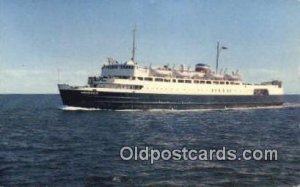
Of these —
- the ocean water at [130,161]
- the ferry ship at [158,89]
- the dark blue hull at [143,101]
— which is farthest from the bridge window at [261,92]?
the ocean water at [130,161]

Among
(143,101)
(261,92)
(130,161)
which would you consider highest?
(261,92)

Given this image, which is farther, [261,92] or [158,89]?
[261,92]

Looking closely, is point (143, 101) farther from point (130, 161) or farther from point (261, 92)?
point (130, 161)

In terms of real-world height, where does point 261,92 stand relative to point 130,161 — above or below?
above

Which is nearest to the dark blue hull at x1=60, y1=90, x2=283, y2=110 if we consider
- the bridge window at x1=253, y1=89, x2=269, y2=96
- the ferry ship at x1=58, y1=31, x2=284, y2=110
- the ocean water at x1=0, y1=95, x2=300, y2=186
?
the ferry ship at x1=58, y1=31, x2=284, y2=110

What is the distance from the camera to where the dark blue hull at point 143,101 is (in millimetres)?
52469

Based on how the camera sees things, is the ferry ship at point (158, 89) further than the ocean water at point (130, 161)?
Yes

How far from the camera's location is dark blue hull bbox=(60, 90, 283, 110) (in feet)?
172

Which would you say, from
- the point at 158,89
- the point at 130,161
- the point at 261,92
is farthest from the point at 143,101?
the point at 130,161

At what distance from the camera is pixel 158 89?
58.2m

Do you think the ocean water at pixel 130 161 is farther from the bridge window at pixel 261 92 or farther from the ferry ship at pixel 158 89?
the bridge window at pixel 261 92

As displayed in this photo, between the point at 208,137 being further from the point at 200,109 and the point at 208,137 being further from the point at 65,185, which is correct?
the point at 200,109

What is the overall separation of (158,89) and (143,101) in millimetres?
3300

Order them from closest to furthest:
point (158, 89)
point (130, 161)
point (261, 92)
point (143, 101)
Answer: point (130, 161) → point (143, 101) → point (158, 89) → point (261, 92)
